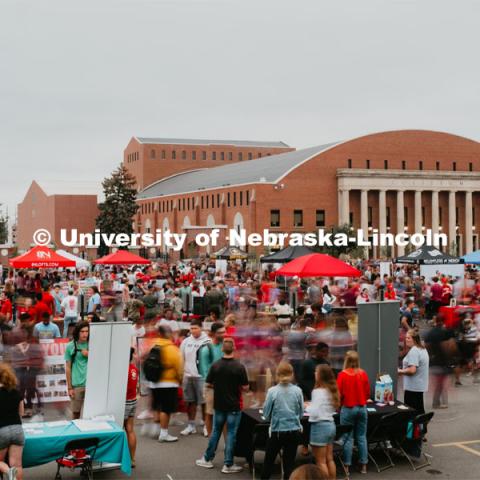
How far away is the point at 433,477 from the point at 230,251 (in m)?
38.9

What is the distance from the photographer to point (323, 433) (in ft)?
29.0

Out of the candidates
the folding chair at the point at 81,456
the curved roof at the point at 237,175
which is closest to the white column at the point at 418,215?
the curved roof at the point at 237,175

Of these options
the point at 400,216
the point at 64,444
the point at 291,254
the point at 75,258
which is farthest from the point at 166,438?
the point at 400,216

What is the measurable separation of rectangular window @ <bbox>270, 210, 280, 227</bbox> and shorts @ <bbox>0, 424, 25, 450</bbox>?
6926cm

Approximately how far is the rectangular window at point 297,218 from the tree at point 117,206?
28.8 m

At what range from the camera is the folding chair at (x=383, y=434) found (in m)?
9.75

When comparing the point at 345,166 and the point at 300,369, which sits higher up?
the point at 345,166

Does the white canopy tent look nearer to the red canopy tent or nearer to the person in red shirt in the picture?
the red canopy tent

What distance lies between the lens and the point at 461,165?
8569 centimetres

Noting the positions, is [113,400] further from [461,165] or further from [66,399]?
[461,165]

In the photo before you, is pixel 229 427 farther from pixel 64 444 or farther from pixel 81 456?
pixel 64 444

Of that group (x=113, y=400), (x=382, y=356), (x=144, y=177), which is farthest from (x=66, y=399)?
(x=144, y=177)

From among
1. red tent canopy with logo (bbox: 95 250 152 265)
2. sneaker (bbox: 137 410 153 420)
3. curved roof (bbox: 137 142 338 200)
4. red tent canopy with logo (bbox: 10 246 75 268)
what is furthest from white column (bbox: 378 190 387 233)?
sneaker (bbox: 137 410 153 420)

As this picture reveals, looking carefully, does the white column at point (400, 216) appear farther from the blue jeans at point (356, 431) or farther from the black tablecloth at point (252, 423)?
the blue jeans at point (356, 431)
